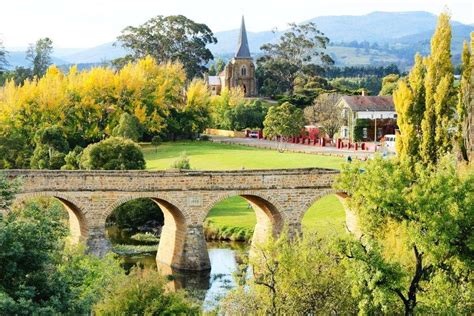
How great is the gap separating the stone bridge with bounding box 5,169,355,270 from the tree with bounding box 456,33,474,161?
31.1ft

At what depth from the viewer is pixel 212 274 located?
43.8 metres

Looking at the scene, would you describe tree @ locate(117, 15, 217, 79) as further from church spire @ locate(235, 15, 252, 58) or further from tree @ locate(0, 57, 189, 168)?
tree @ locate(0, 57, 189, 168)

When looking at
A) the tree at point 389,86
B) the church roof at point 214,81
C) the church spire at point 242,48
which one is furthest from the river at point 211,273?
the church roof at point 214,81

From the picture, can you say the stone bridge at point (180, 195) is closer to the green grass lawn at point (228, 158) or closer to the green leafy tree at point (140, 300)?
the green leafy tree at point (140, 300)

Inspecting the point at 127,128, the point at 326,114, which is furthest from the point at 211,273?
the point at 326,114

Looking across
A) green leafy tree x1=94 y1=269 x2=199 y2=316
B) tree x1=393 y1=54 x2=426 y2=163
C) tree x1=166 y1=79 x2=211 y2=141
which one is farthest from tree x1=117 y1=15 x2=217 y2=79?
green leafy tree x1=94 y1=269 x2=199 y2=316

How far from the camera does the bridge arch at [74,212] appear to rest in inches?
1625

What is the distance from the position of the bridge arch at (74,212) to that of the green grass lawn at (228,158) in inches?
921

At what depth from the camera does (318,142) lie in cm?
8331

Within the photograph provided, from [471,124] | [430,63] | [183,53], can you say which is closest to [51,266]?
[471,124]

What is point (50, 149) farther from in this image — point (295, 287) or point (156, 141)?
point (295, 287)

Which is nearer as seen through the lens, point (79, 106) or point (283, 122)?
point (79, 106)

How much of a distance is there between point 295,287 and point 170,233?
20130 mm

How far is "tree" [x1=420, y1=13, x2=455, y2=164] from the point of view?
39.2 metres
